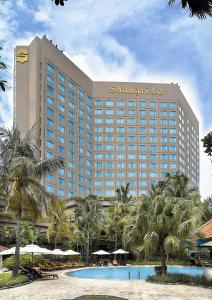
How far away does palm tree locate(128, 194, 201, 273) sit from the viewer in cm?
2716

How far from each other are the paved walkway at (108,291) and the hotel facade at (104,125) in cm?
7205

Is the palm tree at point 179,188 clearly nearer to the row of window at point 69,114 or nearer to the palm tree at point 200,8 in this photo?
the row of window at point 69,114

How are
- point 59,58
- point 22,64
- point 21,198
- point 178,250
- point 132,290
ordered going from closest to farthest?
point 132,290
point 178,250
point 21,198
point 22,64
point 59,58

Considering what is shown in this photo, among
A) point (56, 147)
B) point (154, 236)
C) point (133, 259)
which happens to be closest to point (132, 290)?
point (154, 236)

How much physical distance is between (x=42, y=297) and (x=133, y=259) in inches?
1575

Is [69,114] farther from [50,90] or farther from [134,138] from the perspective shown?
[134,138]

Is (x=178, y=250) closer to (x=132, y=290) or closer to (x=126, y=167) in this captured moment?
(x=132, y=290)

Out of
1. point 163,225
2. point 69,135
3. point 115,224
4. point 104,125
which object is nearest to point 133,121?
point 104,125

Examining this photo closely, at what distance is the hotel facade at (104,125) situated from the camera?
101 metres

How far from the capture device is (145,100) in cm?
12606

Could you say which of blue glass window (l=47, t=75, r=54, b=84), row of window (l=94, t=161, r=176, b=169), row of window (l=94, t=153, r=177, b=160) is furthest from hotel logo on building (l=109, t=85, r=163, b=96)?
blue glass window (l=47, t=75, r=54, b=84)

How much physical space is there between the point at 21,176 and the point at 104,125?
93.6 m

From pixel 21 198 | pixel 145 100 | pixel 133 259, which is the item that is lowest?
pixel 133 259

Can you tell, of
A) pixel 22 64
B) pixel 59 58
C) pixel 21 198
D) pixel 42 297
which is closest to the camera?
pixel 42 297
